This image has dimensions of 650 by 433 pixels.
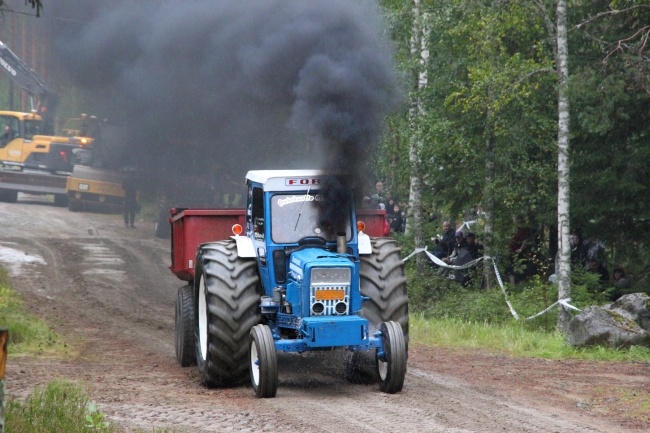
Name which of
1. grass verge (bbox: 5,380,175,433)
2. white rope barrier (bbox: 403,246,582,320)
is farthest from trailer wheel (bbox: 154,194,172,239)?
grass verge (bbox: 5,380,175,433)

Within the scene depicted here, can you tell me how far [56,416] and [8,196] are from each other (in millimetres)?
22038

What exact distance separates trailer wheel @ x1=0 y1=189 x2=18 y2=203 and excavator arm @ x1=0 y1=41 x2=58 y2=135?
12.1ft

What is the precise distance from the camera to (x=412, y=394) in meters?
8.48

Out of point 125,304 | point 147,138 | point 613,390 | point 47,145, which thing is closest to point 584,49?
point 613,390

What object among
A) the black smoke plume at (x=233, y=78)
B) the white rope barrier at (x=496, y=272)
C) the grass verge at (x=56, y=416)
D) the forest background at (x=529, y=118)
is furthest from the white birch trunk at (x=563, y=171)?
the grass verge at (x=56, y=416)

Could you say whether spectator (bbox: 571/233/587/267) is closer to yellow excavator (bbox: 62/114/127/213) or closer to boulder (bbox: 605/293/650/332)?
boulder (bbox: 605/293/650/332)

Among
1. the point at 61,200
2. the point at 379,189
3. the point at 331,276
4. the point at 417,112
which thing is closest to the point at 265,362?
the point at 331,276

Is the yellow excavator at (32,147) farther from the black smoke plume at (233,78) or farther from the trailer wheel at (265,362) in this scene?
the trailer wheel at (265,362)

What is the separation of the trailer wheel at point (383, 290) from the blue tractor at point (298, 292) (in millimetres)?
11

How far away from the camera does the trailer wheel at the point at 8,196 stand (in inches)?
1054

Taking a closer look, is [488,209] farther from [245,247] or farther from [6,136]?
[6,136]

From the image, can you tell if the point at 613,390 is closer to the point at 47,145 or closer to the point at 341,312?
the point at 341,312

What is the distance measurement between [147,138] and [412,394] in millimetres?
15552

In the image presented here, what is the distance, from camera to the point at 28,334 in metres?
11.7
